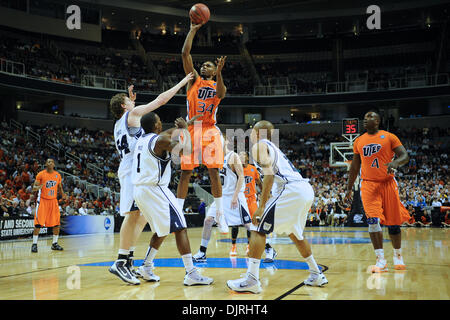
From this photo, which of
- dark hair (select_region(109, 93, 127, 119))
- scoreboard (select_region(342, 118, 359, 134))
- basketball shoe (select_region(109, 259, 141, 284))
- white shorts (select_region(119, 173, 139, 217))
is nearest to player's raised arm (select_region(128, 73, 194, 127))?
dark hair (select_region(109, 93, 127, 119))

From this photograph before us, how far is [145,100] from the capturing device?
99.9 feet

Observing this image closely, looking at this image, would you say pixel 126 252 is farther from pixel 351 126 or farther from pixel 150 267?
pixel 351 126

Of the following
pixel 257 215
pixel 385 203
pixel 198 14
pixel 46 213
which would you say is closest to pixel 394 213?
pixel 385 203

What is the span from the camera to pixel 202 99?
22.9 feet

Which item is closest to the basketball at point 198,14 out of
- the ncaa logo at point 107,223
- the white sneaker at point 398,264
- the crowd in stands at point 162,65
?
the white sneaker at point 398,264

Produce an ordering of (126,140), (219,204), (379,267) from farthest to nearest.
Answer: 1. (219,204)
2. (379,267)
3. (126,140)

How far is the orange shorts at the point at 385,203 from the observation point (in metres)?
6.55

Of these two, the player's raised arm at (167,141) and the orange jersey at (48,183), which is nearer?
the player's raised arm at (167,141)

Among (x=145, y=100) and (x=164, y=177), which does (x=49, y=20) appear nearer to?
(x=145, y=100)

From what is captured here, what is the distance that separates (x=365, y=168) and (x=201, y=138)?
98.4 inches

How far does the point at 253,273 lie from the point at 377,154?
300 cm

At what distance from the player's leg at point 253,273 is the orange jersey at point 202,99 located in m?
2.68

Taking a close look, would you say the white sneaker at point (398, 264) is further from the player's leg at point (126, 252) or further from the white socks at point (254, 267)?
the player's leg at point (126, 252)
